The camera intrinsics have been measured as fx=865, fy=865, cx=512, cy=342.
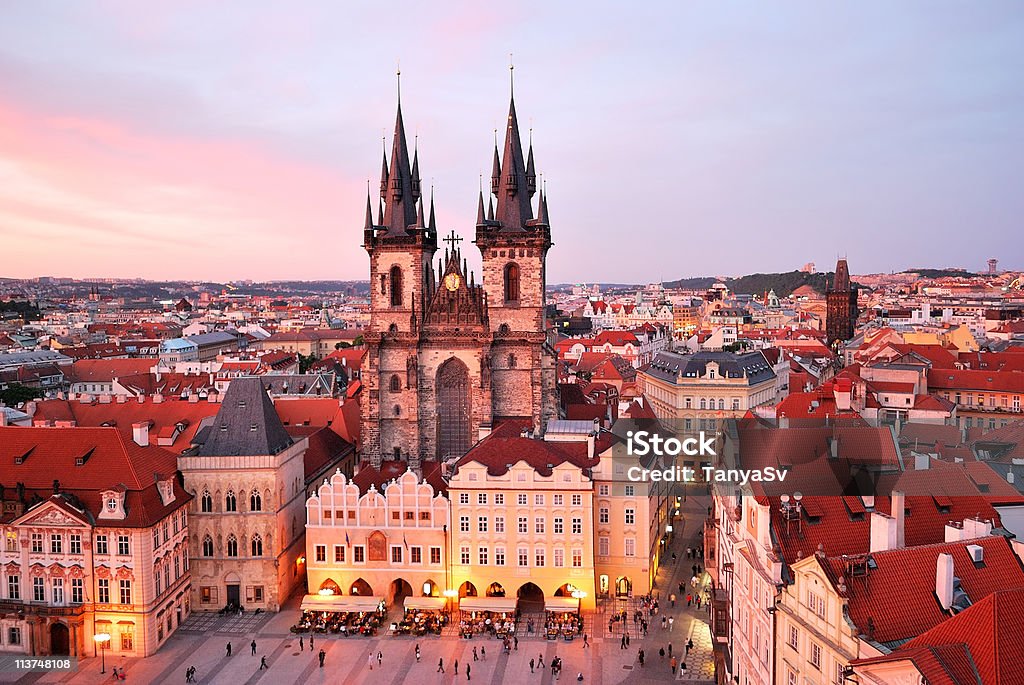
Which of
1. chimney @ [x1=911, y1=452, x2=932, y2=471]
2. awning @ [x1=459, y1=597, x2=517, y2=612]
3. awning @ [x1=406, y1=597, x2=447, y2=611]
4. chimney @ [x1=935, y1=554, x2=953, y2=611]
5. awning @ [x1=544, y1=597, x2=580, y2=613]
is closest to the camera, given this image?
chimney @ [x1=935, y1=554, x2=953, y2=611]

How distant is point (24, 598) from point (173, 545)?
8.94m

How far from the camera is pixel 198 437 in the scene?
65.1 m

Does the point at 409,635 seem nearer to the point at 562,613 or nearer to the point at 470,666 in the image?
the point at 470,666

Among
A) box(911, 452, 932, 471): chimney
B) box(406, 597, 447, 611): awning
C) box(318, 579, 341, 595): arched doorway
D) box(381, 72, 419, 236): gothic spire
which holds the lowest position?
box(406, 597, 447, 611): awning

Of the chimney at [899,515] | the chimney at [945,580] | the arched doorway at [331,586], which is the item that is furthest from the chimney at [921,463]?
the arched doorway at [331,586]

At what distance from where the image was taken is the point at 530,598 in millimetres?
61125

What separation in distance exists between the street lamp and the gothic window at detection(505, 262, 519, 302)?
42.9 m

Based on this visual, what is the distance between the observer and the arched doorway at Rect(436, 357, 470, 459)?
7994 centimetres

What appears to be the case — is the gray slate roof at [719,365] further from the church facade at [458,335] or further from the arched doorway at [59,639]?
the arched doorway at [59,639]

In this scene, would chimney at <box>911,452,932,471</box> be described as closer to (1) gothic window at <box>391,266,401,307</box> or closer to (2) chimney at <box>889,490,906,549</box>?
(2) chimney at <box>889,490,906,549</box>

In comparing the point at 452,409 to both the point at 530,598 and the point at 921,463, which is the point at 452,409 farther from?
the point at 921,463

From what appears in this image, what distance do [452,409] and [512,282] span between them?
13.0m

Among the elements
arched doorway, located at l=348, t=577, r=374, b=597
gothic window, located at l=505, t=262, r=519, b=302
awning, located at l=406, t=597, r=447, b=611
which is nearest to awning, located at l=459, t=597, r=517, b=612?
awning, located at l=406, t=597, r=447, b=611

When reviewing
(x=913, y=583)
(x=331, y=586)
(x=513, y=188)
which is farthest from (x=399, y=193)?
(x=913, y=583)
